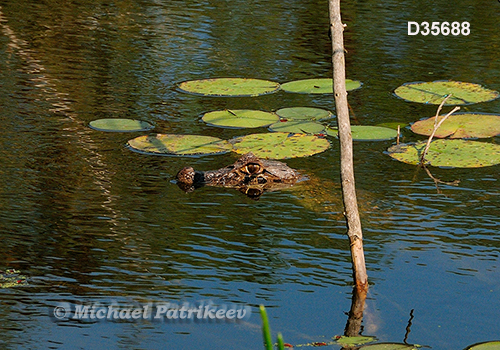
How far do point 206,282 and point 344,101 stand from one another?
1.22 metres

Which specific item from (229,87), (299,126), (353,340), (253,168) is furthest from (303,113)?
(353,340)

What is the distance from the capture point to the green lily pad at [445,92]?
7.99m

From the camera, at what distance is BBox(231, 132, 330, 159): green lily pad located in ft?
21.6

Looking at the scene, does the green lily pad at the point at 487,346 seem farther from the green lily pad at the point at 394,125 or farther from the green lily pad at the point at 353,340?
the green lily pad at the point at 394,125

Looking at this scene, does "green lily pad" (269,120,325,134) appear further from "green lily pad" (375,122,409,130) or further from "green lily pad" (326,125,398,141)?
"green lily pad" (375,122,409,130)

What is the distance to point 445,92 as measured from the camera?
822 centimetres

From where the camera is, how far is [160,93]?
8219 millimetres

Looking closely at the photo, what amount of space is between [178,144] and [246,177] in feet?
3.17

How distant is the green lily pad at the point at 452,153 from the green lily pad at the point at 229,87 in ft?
6.48

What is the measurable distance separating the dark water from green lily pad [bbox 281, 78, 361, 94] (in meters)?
0.14

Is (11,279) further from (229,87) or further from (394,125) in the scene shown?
(229,87)

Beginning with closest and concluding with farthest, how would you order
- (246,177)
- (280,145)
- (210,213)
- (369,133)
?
(210,213) < (246,177) < (280,145) < (369,133)

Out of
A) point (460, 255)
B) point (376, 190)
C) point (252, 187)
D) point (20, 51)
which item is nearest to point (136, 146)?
point (252, 187)

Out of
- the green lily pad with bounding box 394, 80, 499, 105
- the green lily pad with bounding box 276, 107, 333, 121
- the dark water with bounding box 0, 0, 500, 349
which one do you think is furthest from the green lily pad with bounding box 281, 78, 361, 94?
the green lily pad with bounding box 276, 107, 333, 121
